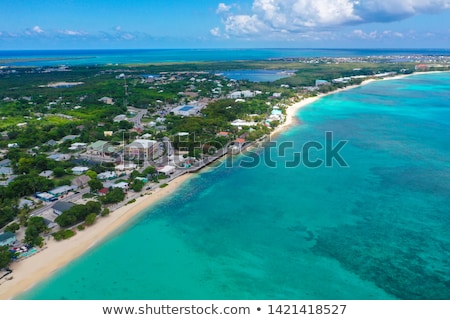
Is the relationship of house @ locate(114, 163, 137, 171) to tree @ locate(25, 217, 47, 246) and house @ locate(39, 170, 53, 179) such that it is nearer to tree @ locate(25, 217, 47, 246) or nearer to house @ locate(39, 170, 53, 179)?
house @ locate(39, 170, 53, 179)

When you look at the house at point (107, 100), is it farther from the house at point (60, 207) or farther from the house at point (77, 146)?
the house at point (60, 207)

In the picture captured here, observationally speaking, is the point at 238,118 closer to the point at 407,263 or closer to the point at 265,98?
the point at 265,98

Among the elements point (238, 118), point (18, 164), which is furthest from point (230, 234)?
point (238, 118)

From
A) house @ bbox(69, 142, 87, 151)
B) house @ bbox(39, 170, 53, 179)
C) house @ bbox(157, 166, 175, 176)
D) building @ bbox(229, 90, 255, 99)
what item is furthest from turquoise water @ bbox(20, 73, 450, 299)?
building @ bbox(229, 90, 255, 99)

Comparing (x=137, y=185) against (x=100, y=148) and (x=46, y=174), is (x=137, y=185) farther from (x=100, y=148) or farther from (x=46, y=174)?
(x=100, y=148)

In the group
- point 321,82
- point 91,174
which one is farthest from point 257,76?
point 91,174
